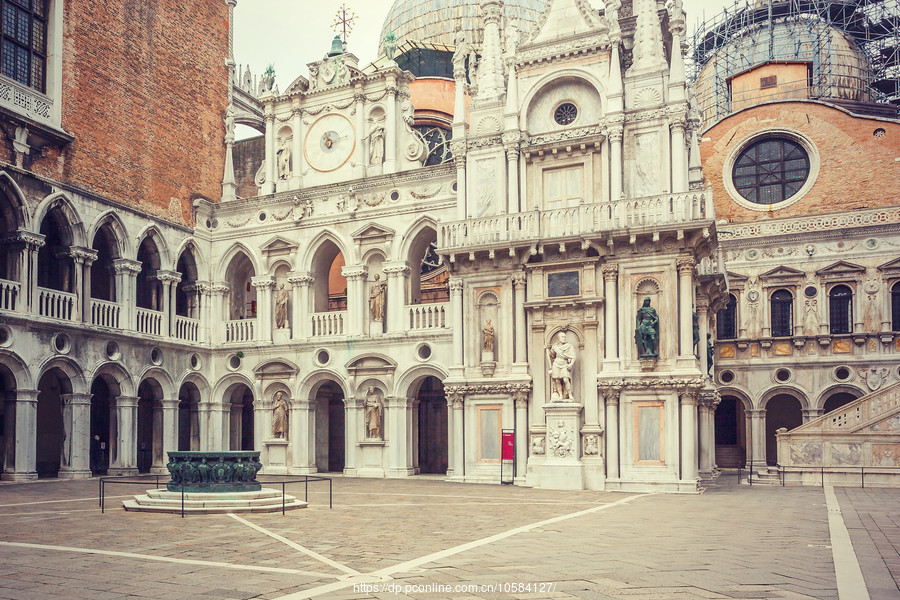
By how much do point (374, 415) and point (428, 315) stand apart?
355cm

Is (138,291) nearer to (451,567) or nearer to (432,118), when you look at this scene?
(432,118)

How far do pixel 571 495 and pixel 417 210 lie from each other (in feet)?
35.1

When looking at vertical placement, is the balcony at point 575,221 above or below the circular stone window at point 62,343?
above

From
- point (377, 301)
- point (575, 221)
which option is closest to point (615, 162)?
point (575, 221)

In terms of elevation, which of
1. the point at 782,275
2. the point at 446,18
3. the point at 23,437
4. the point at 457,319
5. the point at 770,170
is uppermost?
the point at 446,18

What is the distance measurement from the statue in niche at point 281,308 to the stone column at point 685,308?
1271cm

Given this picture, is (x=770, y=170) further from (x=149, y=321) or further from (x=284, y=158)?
(x=149, y=321)

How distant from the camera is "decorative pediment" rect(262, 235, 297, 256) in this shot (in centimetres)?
3016

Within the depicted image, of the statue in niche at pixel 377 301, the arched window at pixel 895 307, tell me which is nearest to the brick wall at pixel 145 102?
the statue in niche at pixel 377 301

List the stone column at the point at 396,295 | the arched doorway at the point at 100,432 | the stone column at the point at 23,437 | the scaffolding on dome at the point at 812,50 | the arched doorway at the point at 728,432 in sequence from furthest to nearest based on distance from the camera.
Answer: the scaffolding on dome at the point at 812,50 → the arched doorway at the point at 728,432 → the arched doorway at the point at 100,432 → the stone column at the point at 396,295 → the stone column at the point at 23,437

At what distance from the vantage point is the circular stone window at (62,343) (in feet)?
83.3

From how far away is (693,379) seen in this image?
22906 mm

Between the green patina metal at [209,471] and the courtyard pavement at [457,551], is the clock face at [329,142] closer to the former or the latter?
the courtyard pavement at [457,551]

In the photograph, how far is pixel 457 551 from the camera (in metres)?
11.7
